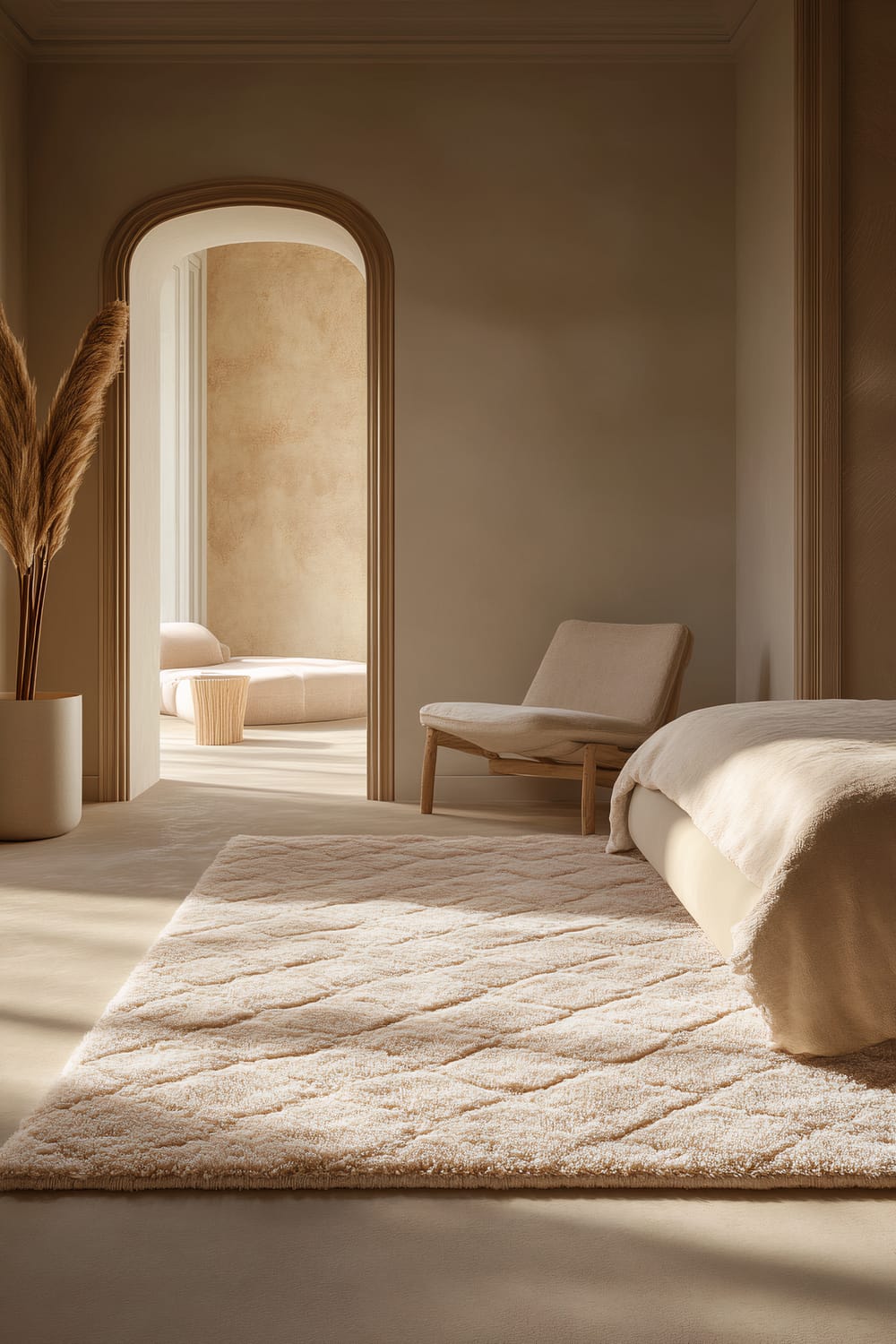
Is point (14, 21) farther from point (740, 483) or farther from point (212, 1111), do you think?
point (212, 1111)

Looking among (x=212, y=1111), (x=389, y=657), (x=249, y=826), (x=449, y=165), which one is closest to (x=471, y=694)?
(x=389, y=657)

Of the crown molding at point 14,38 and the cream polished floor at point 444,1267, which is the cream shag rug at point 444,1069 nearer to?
the cream polished floor at point 444,1267

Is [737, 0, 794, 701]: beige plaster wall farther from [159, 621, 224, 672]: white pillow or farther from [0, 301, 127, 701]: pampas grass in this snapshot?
[159, 621, 224, 672]: white pillow

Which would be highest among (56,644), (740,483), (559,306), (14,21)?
(14,21)

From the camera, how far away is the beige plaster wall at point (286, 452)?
374 inches

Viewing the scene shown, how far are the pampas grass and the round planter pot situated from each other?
0.50 ft

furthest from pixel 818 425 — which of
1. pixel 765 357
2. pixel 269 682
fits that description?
pixel 269 682

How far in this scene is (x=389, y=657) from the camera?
15.5ft

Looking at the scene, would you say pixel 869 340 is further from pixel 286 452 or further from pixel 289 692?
pixel 286 452

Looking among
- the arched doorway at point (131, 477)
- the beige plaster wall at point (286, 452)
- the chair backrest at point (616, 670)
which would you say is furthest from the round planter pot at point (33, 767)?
the beige plaster wall at point (286, 452)

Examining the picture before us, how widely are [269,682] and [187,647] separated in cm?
99

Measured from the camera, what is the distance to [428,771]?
4.32 meters

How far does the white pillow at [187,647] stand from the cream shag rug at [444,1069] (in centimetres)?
533

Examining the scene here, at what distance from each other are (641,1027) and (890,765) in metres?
0.63
